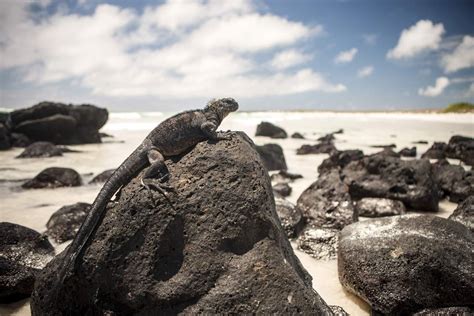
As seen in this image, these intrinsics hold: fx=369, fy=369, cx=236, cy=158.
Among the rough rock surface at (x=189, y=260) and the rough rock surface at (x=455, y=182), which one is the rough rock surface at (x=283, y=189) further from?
the rough rock surface at (x=189, y=260)

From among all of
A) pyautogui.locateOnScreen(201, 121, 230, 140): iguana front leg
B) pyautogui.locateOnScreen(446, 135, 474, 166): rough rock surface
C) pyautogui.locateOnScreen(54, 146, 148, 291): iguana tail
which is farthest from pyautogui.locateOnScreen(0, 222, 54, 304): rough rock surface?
pyautogui.locateOnScreen(446, 135, 474, 166): rough rock surface

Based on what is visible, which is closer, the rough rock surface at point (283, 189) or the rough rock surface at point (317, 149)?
the rough rock surface at point (283, 189)

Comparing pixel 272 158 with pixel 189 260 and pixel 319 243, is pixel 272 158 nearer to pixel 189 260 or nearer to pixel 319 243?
pixel 319 243

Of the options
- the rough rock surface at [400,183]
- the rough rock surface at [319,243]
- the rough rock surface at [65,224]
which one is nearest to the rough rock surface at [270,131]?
the rough rock surface at [400,183]

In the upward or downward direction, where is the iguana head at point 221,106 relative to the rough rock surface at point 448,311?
upward

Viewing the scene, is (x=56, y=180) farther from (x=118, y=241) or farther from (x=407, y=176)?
(x=407, y=176)

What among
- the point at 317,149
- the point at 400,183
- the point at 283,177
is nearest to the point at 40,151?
the point at 283,177

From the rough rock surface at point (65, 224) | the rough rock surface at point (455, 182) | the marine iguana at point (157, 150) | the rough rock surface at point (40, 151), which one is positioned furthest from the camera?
the rough rock surface at point (40, 151)
